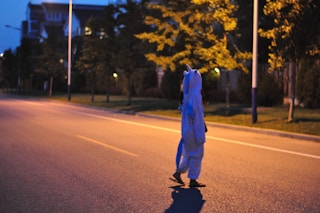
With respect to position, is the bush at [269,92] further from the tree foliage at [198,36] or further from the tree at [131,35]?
the tree at [131,35]

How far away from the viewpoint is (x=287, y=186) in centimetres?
729

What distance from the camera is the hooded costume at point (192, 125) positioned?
7008 millimetres

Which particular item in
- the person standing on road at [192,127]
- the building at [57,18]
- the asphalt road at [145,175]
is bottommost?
the asphalt road at [145,175]

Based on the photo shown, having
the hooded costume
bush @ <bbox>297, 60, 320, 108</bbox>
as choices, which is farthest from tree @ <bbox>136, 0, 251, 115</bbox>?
the hooded costume

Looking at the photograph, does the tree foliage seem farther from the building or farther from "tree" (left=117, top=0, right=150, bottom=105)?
the building

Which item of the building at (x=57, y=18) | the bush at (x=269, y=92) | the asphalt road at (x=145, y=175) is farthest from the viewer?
the building at (x=57, y=18)

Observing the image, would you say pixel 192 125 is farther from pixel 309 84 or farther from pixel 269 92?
pixel 269 92

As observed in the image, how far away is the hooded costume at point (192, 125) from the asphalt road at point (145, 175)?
40 centimetres

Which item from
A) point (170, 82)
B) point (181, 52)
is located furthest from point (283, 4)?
point (170, 82)

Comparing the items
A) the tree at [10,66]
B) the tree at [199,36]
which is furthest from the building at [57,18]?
the tree at [199,36]

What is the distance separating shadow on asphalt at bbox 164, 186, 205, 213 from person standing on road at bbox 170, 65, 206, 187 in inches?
9.8

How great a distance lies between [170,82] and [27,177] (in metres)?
28.9

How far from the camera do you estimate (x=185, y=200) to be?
21.1 ft

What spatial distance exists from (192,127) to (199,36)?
1487cm
